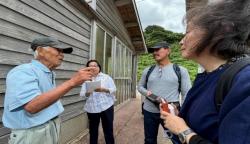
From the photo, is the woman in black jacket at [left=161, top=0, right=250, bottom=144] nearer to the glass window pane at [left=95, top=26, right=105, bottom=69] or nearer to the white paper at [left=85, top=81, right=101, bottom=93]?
the white paper at [left=85, top=81, right=101, bottom=93]

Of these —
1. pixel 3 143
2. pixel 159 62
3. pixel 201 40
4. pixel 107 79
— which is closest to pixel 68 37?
pixel 107 79

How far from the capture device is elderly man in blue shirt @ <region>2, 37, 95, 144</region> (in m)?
2.44

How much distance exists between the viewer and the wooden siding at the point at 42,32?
3.45 meters

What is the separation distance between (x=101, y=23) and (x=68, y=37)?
98.4 inches

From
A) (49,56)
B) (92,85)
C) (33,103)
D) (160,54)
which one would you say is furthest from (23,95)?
(92,85)

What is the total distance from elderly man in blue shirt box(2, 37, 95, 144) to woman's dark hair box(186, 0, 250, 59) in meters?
1.38

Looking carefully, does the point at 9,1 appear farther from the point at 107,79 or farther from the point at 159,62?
the point at 107,79

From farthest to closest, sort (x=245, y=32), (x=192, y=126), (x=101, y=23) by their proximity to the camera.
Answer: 1. (x=101, y=23)
2. (x=192, y=126)
3. (x=245, y=32)

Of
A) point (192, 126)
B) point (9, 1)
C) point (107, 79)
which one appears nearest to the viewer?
point (192, 126)

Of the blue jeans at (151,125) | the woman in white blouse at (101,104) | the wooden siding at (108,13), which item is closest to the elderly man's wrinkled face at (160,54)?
the blue jeans at (151,125)

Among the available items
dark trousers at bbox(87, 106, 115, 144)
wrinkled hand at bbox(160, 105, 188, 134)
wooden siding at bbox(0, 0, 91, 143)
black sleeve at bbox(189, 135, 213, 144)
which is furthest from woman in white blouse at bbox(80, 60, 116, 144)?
black sleeve at bbox(189, 135, 213, 144)

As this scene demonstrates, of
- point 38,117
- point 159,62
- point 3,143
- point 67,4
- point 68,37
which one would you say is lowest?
point 3,143

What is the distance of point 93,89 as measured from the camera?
4.97 m

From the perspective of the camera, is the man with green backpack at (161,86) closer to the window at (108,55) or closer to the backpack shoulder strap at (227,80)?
the backpack shoulder strap at (227,80)
